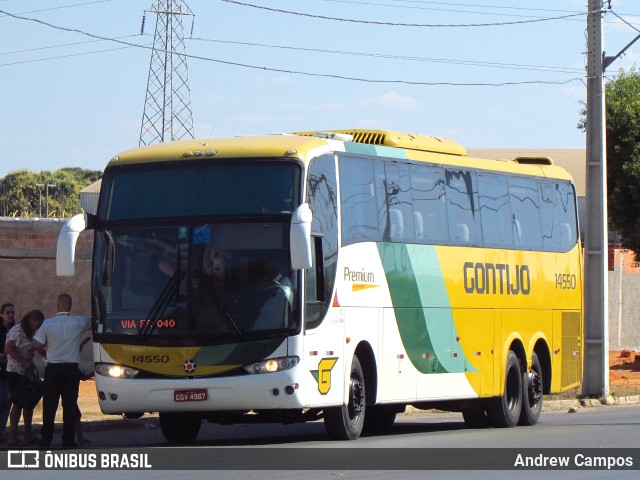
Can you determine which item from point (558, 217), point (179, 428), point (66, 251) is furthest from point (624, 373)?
point (66, 251)

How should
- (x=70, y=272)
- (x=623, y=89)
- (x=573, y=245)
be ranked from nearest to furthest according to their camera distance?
1. (x=70, y=272)
2. (x=573, y=245)
3. (x=623, y=89)

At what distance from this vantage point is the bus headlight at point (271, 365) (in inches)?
575

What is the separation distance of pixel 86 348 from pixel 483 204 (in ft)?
35.2

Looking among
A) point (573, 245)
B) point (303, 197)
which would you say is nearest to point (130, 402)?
point (303, 197)

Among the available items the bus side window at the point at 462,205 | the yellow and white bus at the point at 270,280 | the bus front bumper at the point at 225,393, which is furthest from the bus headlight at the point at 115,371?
the bus side window at the point at 462,205

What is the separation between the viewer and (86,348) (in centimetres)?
2712

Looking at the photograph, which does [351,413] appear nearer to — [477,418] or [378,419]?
[378,419]

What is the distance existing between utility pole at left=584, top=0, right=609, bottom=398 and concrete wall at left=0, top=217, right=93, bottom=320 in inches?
403

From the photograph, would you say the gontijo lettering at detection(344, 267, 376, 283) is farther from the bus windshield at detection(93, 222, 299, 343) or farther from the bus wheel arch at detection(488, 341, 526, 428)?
the bus wheel arch at detection(488, 341, 526, 428)

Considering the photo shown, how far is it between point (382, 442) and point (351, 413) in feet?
1.68

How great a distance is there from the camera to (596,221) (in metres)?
25.6

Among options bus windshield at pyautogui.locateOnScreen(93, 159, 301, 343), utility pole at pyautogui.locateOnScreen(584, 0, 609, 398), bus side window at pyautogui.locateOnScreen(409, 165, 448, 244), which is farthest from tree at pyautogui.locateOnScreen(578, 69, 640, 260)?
bus windshield at pyautogui.locateOnScreen(93, 159, 301, 343)

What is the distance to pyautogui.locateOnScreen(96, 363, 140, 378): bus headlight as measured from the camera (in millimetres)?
14953

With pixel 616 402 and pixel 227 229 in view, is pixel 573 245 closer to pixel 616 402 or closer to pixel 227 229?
pixel 616 402
